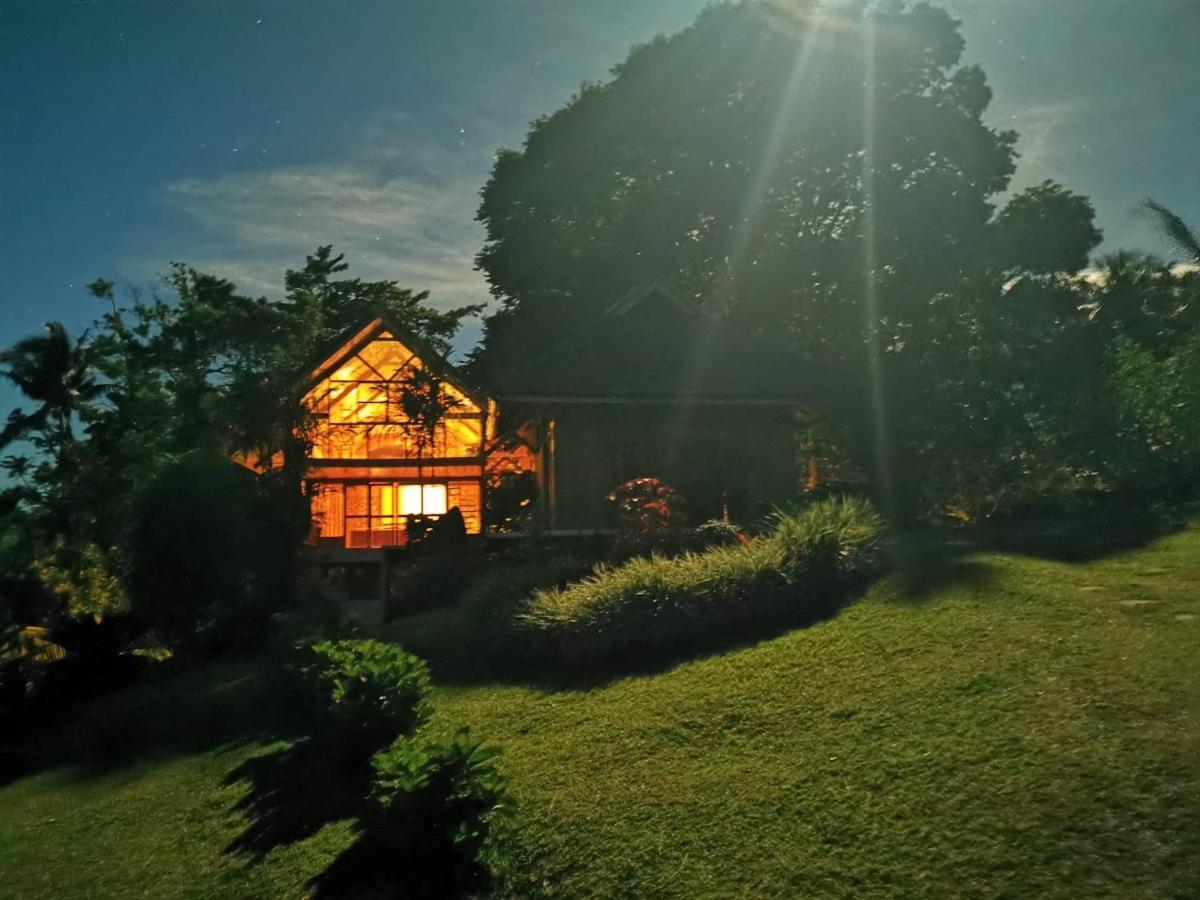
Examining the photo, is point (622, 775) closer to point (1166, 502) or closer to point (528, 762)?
point (528, 762)

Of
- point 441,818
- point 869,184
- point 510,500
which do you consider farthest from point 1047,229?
point 441,818

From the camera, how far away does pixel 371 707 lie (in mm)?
9773

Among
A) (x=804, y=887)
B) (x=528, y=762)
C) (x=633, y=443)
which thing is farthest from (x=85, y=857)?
(x=633, y=443)

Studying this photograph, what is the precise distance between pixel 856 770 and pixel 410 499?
24.4 m

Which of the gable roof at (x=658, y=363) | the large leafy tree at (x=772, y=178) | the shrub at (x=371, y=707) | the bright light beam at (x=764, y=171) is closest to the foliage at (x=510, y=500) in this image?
the gable roof at (x=658, y=363)

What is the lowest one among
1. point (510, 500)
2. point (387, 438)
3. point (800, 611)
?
point (800, 611)

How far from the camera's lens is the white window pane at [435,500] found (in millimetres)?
30094

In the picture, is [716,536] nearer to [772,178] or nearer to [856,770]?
[856,770]

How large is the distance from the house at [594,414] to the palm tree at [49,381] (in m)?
17.7

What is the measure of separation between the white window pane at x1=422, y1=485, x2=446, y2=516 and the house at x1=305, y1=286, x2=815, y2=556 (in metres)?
3.69

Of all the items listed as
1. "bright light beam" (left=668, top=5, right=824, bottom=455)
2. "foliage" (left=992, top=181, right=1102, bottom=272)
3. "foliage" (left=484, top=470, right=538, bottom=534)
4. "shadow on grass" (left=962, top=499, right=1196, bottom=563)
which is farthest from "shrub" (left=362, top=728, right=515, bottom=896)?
"foliage" (left=992, top=181, right=1102, bottom=272)

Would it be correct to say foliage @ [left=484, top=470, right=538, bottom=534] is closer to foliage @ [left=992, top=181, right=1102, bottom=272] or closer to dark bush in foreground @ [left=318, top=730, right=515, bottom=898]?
dark bush in foreground @ [left=318, top=730, right=515, bottom=898]

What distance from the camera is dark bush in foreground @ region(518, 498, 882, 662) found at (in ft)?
35.4

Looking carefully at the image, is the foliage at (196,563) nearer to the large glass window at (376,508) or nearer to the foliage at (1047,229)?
the large glass window at (376,508)
